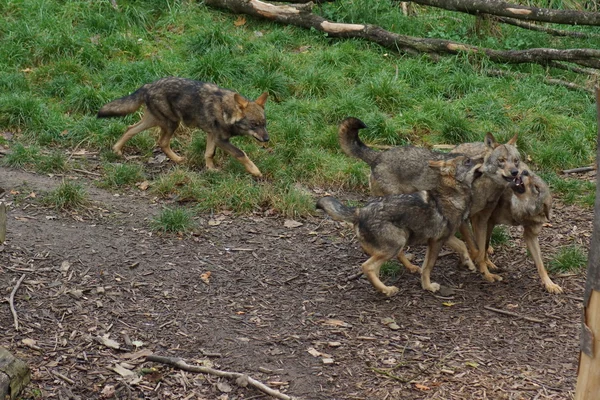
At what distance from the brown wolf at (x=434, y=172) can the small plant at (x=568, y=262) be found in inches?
25.2

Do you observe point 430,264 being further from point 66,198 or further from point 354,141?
point 66,198

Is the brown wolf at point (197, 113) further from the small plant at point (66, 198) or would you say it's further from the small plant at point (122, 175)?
the small plant at point (66, 198)

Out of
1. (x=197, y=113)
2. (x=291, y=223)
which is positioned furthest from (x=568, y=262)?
(x=197, y=113)

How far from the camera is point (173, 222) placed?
8.23 m

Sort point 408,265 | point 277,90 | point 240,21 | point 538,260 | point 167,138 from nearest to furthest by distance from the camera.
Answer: point 538,260, point 408,265, point 167,138, point 277,90, point 240,21

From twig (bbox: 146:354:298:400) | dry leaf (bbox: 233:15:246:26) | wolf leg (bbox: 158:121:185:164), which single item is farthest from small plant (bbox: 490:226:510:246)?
dry leaf (bbox: 233:15:246:26)

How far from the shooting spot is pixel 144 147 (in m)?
10.3

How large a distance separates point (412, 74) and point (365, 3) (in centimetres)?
214

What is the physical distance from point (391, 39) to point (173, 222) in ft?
18.7

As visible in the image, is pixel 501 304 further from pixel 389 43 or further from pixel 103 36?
pixel 103 36

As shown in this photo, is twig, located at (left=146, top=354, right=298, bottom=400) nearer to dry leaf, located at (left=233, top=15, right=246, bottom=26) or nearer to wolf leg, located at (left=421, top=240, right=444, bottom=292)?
wolf leg, located at (left=421, top=240, right=444, bottom=292)

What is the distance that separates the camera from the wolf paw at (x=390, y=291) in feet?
24.0

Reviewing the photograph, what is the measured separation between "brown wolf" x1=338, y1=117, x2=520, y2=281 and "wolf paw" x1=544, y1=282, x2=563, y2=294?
0.45m

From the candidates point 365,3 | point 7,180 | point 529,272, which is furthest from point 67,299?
point 365,3
